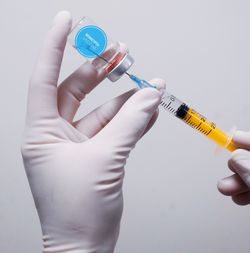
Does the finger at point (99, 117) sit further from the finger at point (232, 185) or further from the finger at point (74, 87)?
the finger at point (232, 185)

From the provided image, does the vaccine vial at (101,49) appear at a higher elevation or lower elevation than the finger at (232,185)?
higher

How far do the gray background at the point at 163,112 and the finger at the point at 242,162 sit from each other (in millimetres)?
398

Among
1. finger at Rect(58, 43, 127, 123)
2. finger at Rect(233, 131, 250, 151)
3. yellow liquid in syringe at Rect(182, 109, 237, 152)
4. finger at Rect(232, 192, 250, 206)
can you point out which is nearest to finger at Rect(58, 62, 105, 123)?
finger at Rect(58, 43, 127, 123)

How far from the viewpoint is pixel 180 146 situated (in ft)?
4.04

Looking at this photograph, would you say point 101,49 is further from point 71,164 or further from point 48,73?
point 71,164

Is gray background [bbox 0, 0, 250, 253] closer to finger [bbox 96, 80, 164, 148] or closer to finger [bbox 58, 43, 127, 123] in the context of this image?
finger [bbox 58, 43, 127, 123]

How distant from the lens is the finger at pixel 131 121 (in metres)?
0.78

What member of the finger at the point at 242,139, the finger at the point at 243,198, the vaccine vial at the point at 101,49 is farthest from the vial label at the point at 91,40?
the finger at the point at 243,198

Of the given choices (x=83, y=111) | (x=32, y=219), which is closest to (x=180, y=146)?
(x=83, y=111)

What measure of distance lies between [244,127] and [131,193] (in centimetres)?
46

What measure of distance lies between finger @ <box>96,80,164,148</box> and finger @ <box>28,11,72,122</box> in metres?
0.14

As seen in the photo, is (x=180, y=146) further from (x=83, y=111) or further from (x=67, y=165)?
(x=67, y=165)

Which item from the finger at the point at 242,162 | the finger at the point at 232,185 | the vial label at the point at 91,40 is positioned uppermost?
the vial label at the point at 91,40

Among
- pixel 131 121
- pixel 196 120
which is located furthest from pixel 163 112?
pixel 131 121
